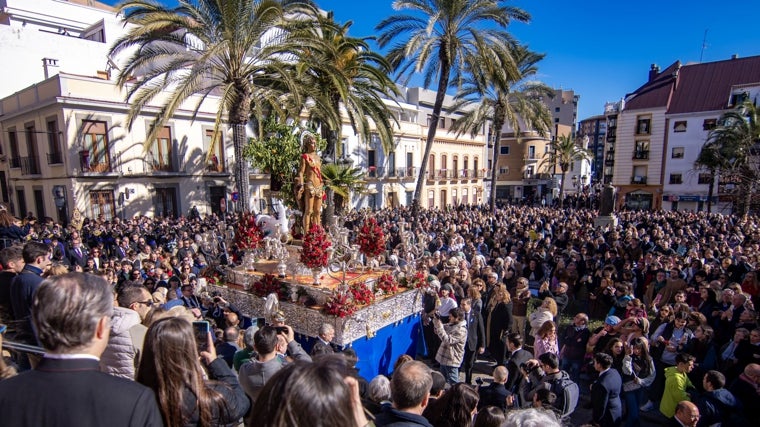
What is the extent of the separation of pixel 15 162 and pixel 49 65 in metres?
5.50

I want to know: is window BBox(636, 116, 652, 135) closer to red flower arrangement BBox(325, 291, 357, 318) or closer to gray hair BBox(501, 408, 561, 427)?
red flower arrangement BBox(325, 291, 357, 318)

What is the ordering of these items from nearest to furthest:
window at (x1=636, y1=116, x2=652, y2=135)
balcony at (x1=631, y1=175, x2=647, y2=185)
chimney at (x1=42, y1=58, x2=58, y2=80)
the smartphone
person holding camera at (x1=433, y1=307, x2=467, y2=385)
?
the smartphone, person holding camera at (x1=433, y1=307, x2=467, y2=385), chimney at (x1=42, y1=58, x2=58, y2=80), window at (x1=636, y1=116, x2=652, y2=135), balcony at (x1=631, y1=175, x2=647, y2=185)

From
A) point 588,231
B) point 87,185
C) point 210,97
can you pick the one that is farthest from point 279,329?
point 210,97

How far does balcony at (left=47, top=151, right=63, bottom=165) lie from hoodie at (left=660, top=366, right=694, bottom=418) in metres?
22.8

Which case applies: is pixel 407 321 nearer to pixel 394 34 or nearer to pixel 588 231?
pixel 588 231

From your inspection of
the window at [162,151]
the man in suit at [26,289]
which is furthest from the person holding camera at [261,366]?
the window at [162,151]

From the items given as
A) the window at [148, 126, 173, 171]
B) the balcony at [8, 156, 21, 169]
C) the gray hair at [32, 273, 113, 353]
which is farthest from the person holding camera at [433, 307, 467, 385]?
the balcony at [8, 156, 21, 169]

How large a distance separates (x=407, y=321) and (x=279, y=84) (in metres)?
9.57

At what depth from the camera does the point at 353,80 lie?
1434cm

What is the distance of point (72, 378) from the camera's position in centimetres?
153

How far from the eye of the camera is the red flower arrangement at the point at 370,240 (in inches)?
344

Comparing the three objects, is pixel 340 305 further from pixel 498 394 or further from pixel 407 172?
pixel 407 172

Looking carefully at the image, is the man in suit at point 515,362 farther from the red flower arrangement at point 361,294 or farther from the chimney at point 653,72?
the chimney at point 653,72

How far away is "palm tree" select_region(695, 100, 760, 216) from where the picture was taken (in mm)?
20391
